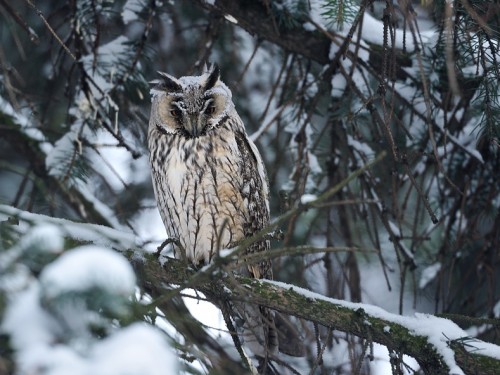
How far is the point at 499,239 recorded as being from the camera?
9.76 feet

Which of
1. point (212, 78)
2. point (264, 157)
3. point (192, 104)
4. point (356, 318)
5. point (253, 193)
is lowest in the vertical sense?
point (356, 318)

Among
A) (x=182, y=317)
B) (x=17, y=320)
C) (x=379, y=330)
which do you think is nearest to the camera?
(x=17, y=320)

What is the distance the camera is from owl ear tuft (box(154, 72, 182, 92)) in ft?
9.52

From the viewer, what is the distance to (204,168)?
2.88 meters

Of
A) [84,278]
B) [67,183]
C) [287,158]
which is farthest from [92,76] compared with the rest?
[84,278]

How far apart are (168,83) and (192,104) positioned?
5.5 inches

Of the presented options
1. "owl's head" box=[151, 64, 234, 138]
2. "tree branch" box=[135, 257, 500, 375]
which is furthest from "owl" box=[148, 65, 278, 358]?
"tree branch" box=[135, 257, 500, 375]

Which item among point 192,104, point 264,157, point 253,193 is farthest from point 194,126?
point 264,157

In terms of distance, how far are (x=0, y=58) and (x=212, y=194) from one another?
1066 mm

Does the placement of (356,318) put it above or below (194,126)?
below

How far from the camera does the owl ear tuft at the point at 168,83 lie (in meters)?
2.90

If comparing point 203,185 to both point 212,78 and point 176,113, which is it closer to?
point 176,113

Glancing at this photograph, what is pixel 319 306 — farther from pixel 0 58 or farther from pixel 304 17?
pixel 304 17

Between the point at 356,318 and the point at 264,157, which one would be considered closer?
the point at 356,318
